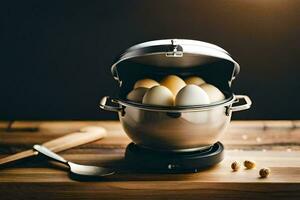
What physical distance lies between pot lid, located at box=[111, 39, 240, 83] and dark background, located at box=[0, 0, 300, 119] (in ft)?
1.05

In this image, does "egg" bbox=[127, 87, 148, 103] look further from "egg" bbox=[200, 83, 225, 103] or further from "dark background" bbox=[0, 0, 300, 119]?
"dark background" bbox=[0, 0, 300, 119]

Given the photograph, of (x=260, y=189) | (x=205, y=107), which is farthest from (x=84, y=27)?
(x=260, y=189)

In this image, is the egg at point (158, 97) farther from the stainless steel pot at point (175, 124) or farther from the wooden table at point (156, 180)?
the wooden table at point (156, 180)

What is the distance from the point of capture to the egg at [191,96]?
3.81 ft

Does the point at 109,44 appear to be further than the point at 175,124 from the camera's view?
Yes

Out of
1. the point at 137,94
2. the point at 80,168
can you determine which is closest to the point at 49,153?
the point at 80,168

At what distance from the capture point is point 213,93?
122 cm

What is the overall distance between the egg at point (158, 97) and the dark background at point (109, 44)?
0.48 meters

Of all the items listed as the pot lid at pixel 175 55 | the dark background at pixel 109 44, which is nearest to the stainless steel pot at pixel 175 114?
the pot lid at pixel 175 55

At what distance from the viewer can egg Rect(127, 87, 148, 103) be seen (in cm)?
122

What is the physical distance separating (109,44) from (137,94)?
0.45m

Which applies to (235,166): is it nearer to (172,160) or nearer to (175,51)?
(172,160)

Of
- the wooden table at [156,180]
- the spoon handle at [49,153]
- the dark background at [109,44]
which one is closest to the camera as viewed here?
the wooden table at [156,180]

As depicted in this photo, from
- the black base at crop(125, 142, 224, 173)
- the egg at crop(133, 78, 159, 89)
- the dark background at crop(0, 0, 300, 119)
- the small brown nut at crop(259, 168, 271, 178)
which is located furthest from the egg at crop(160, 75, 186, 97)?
the dark background at crop(0, 0, 300, 119)
